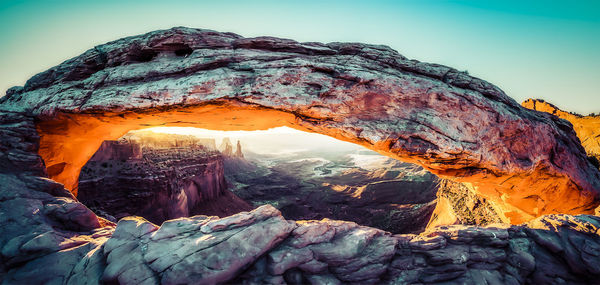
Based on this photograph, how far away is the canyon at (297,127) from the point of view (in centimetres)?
455

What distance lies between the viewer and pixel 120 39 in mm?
7512

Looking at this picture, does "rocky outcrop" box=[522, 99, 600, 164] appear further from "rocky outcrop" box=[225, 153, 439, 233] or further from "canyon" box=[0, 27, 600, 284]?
"rocky outcrop" box=[225, 153, 439, 233]

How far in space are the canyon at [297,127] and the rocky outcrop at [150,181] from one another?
7583 millimetres

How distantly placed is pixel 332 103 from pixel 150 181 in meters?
19.1

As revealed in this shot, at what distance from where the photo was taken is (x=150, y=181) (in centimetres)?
1722

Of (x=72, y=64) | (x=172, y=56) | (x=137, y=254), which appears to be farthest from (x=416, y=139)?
(x=72, y=64)

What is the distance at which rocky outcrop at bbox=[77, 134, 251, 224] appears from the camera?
1547 centimetres

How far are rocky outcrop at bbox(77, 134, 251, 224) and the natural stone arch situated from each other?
347 inches

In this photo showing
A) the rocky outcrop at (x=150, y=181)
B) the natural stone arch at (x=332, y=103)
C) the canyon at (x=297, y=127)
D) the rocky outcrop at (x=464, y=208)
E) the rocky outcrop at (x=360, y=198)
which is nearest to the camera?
the canyon at (x=297, y=127)

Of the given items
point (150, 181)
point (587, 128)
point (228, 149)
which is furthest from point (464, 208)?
point (228, 149)

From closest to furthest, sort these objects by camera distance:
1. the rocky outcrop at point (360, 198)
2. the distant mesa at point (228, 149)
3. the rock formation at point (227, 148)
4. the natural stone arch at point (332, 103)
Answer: the natural stone arch at point (332, 103)
the rocky outcrop at point (360, 198)
the rock formation at point (227, 148)
the distant mesa at point (228, 149)

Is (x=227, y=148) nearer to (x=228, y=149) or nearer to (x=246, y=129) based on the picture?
(x=228, y=149)

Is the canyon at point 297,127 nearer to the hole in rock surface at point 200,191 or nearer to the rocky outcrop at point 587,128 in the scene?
the rocky outcrop at point 587,128

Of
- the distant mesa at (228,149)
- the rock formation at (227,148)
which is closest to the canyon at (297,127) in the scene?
the rock formation at (227,148)
